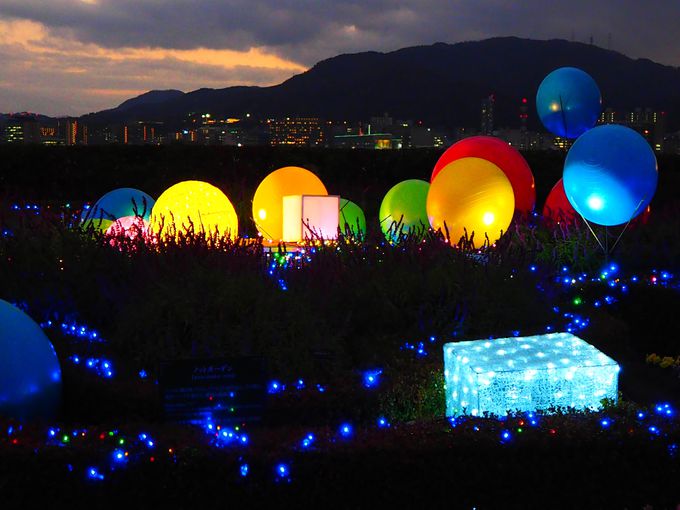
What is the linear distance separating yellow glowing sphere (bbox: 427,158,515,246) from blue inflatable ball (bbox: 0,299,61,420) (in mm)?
4969

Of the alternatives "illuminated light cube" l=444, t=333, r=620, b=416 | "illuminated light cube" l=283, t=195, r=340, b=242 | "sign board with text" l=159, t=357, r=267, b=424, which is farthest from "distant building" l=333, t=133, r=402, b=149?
"sign board with text" l=159, t=357, r=267, b=424

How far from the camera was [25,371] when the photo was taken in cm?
399

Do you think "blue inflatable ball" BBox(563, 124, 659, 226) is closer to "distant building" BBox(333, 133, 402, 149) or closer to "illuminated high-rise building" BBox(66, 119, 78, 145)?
"distant building" BBox(333, 133, 402, 149)

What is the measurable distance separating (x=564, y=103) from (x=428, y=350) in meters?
6.90

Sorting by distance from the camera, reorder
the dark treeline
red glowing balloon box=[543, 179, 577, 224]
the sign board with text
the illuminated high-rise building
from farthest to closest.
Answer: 1. the illuminated high-rise building
2. the dark treeline
3. red glowing balloon box=[543, 179, 577, 224]
4. the sign board with text

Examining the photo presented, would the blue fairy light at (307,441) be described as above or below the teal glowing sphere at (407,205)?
below

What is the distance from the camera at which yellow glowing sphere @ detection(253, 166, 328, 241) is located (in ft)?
31.9

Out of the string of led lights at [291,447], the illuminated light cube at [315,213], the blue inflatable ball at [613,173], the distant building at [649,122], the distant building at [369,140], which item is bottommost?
the string of led lights at [291,447]

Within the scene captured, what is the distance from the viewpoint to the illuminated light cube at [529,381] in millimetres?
4070

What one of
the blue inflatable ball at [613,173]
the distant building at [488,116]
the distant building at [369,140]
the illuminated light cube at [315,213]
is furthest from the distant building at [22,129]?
the blue inflatable ball at [613,173]

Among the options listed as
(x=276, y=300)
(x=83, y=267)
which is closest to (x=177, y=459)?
(x=276, y=300)

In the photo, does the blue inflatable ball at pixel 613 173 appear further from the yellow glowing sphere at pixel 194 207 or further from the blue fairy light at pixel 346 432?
the blue fairy light at pixel 346 432

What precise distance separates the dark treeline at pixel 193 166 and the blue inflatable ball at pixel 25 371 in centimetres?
994

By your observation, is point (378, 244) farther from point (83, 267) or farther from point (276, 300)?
point (83, 267)
